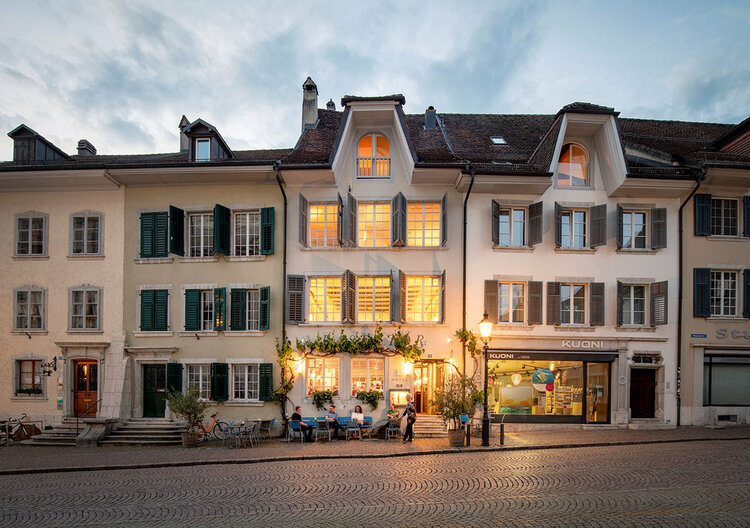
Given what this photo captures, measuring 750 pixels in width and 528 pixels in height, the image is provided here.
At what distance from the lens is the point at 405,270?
70.4 feet

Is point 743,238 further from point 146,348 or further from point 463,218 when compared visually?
point 146,348

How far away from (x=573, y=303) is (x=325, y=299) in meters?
9.72

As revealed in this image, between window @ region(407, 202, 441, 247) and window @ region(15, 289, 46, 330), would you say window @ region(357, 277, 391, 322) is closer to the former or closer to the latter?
window @ region(407, 202, 441, 247)

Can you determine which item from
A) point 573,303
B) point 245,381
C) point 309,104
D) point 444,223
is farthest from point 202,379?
point 573,303

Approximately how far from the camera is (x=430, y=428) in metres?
20.3

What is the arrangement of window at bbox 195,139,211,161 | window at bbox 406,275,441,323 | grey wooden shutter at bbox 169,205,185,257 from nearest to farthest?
window at bbox 406,275,441,323 < grey wooden shutter at bbox 169,205,185,257 < window at bbox 195,139,211,161

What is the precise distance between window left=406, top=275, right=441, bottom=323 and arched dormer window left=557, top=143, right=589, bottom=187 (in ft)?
21.6

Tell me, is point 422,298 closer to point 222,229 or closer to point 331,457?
point 331,457

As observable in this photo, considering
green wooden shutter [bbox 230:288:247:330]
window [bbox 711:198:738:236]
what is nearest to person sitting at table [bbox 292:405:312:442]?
green wooden shutter [bbox 230:288:247:330]

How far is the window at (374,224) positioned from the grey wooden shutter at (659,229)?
33.8 ft

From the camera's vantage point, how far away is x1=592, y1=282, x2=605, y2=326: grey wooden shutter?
2130 cm

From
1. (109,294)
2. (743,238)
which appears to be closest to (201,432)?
(109,294)

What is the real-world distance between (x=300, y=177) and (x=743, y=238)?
17.7m

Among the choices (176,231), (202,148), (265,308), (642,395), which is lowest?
(642,395)
